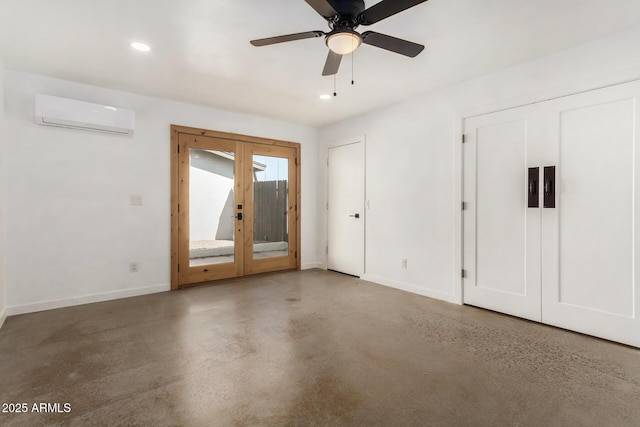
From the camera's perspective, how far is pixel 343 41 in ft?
6.72

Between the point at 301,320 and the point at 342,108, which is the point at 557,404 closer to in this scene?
the point at 301,320

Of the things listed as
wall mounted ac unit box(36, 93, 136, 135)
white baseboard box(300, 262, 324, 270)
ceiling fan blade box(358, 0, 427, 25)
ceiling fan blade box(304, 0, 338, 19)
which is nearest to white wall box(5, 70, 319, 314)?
wall mounted ac unit box(36, 93, 136, 135)

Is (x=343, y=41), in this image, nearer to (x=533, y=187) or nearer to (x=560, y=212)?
(x=533, y=187)

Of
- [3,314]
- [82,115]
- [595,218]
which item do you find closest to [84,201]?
[82,115]

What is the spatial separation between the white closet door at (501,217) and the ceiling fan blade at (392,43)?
5.14ft

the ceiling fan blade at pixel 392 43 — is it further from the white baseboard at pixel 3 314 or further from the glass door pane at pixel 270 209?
the white baseboard at pixel 3 314

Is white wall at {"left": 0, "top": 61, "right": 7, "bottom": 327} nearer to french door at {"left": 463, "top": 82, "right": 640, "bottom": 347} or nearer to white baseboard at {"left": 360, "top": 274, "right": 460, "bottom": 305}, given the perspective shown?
white baseboard at {"left": 360, "top": 274, "right": 460, "bottom": 305}

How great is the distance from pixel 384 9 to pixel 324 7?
1.18ft

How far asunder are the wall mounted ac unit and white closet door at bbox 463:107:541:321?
4.09m

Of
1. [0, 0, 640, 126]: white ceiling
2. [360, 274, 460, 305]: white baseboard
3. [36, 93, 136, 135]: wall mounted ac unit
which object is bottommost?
[360, 274, 460, 305]: white baseboard

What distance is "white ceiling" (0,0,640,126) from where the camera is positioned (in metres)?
2.20

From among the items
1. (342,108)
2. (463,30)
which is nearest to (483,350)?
(463,30)

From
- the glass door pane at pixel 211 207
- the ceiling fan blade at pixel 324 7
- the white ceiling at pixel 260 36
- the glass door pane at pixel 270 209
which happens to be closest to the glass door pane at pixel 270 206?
the glass door pane at pixel 270 209

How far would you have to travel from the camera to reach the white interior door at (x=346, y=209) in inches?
189
